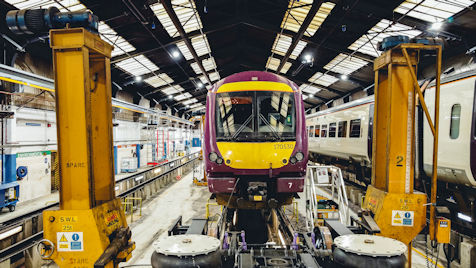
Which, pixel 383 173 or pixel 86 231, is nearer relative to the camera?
pixel 86 231

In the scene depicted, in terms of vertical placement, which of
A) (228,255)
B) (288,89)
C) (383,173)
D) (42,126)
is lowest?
(228,255)

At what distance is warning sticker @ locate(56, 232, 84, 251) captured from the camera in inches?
108

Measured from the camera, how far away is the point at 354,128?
10086 mm

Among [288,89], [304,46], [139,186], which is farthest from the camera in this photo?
[304,46]

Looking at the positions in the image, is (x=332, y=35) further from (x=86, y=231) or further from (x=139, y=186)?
A: (x=86, y=231)

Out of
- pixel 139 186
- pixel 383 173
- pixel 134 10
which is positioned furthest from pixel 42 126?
pixel 383 173

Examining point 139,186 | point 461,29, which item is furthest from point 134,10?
point 461,29

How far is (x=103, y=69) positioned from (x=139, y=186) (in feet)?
29.2

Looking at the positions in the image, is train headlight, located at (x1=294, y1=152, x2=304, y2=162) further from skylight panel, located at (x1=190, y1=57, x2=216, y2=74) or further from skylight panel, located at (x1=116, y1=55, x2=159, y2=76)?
skylight panel, located at (x1=190, y1=57, x2=216, y2=74)

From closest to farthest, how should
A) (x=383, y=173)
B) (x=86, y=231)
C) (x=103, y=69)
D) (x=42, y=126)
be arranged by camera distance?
(x=86, y=231), (x=103, y=69), (x=383, y=173), (x=42, y=126)

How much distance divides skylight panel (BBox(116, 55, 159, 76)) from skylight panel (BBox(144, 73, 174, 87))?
4.25ft

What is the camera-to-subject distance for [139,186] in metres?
11.2

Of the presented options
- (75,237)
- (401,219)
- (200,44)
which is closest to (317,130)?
(200,44)

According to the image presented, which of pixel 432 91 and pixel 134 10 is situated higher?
pixel 134 10
